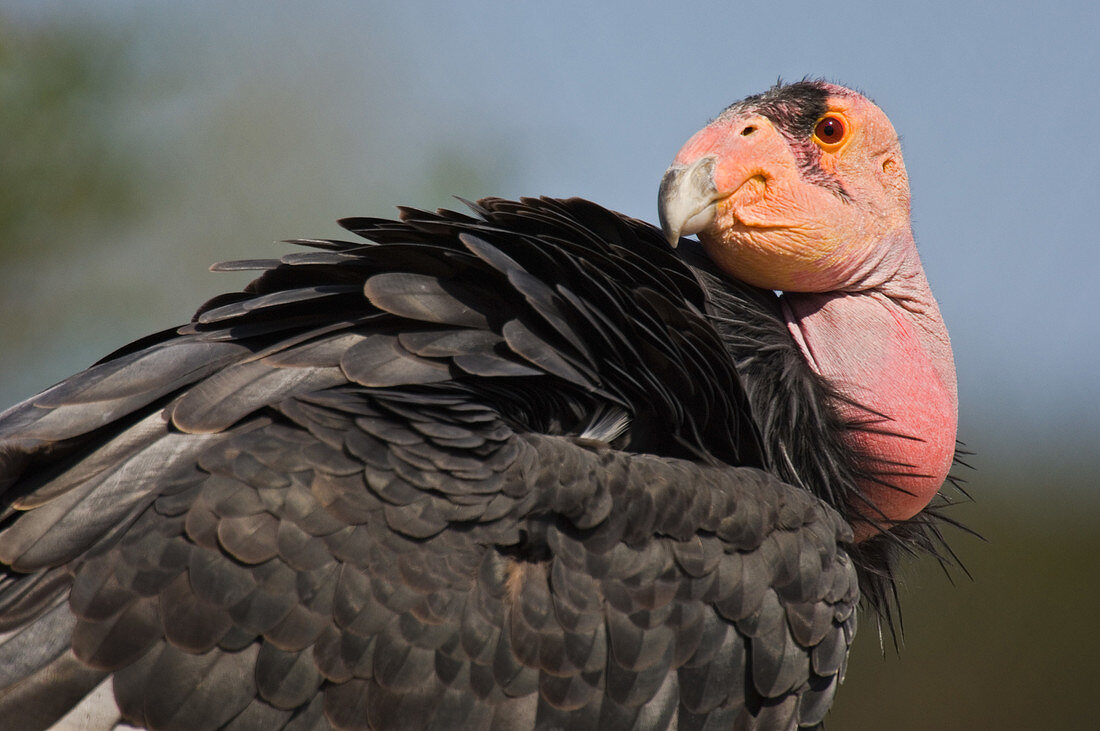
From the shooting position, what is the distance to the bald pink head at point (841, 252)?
4.02 metres

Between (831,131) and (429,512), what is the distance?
7.65 feet

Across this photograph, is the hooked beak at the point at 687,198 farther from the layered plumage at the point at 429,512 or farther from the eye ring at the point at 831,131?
the eye ring at the point at 831,131

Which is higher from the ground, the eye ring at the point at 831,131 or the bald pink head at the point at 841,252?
the eye ring at the point at 831,131

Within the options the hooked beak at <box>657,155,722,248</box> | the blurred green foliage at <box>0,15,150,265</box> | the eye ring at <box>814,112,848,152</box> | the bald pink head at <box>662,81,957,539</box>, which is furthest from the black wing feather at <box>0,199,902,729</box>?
the blurred green foliage at <box>0,15,150,265</box>

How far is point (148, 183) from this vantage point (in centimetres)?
1242

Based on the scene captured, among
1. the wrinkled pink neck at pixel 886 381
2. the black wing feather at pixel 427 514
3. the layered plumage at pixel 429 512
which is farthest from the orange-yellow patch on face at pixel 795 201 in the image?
the black wing feather at pixel 427 514

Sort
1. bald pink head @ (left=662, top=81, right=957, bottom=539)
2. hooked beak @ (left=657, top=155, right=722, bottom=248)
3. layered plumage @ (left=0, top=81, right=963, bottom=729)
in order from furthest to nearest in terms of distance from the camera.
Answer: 1. bald pink head @ (left=662, top=81, right=957, bottom=539)
2. hooked beak @ (left=657, top=155, right=722, bottom=248)
3. layered plumage @ (left=0, top=81, right=963, bottom=729)

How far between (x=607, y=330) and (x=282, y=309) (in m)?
0.98

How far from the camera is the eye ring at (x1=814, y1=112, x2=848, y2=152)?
4.32 meters

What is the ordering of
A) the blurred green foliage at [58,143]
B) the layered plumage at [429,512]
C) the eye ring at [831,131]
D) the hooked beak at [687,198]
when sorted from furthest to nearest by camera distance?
the blurred green foliage at [58,143] → the eye ring at [831,131] → the hooked beak at [687,198] → the layered plumage at [429,512]

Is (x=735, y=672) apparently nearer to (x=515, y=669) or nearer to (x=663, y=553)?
(x=663, y=553)

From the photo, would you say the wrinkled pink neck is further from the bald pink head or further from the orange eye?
the orange eye

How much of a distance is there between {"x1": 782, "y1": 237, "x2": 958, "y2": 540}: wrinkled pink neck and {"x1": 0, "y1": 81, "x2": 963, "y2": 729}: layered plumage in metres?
0.42

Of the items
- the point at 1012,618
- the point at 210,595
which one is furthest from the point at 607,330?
the point at 1012,618
